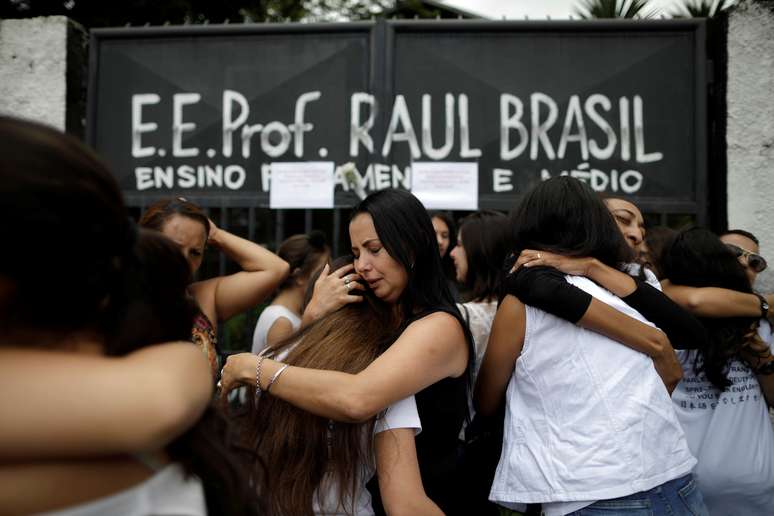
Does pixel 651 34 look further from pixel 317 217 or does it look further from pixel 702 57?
pixel 317 217

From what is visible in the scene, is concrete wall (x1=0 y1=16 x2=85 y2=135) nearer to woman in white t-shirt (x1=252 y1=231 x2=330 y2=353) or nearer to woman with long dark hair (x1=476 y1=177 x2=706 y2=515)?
woman in white t-shirt (x1=252 y1=231 x2=330 y2=353)

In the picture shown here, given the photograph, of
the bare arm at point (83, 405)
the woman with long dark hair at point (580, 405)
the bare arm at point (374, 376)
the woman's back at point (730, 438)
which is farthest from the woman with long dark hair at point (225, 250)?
the woman's back at point (730, 438)

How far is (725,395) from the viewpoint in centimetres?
244

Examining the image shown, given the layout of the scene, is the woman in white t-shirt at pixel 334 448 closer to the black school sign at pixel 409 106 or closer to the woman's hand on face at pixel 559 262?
the woman's hand on face at pixel 559 262

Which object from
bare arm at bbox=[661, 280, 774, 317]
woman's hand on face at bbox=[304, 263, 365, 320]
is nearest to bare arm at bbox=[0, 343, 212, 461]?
woman's hand on face at bbox=[304, 263, 365, 320]

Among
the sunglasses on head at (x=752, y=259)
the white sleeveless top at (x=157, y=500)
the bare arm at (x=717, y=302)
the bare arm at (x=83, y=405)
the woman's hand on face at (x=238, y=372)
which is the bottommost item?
the white sleeveless top at (x=157, y=500)

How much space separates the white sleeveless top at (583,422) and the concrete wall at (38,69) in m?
3.07

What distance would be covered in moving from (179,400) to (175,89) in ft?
10.4

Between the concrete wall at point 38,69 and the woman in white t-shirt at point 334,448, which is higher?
the concrete wall at point 38,69

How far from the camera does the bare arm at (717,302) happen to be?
7.81 ft

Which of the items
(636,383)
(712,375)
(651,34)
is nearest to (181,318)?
(636,383)

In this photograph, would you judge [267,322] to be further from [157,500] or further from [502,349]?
[157,500]

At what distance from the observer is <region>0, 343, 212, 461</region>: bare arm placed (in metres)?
0.82

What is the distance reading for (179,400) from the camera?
2.98ft
